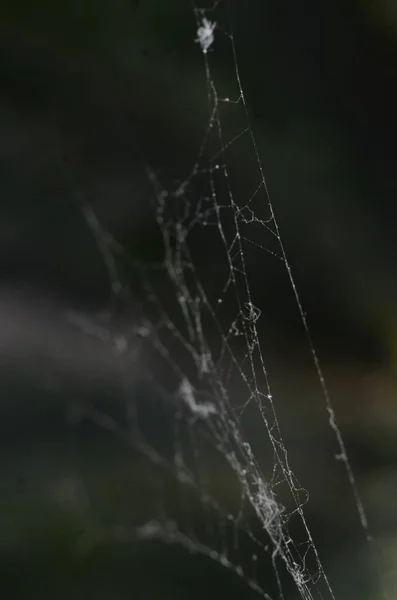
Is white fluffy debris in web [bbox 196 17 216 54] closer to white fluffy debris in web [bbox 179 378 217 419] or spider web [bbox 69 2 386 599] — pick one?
spider web [bbox 69 2 386 599]

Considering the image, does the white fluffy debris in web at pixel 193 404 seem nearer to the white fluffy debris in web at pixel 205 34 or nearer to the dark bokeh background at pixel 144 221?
the dark bokeh background at pixel 144 221

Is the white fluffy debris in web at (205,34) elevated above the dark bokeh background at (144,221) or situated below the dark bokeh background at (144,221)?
above

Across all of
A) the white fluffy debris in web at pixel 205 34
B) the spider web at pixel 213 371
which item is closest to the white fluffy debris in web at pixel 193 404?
the spider web at pixel 213 371

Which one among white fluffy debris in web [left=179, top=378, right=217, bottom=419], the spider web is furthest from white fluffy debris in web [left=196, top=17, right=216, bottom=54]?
white fluffy debris in web [left=179, top=378, right=217, bottom=419]

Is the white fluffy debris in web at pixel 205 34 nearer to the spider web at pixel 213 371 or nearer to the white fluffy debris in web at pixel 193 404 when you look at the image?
the spider web at pixel 213 371

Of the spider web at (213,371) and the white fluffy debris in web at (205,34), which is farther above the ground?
the white fluffy debris in web at (205,34)

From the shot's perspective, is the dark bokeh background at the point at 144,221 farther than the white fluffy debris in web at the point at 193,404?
No

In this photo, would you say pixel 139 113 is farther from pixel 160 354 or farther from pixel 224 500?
pixel 224 500

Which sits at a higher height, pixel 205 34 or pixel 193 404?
pixel 205 34

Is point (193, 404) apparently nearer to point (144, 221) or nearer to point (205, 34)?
point (144, 221)

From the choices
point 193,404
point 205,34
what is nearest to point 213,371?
point 193,404
